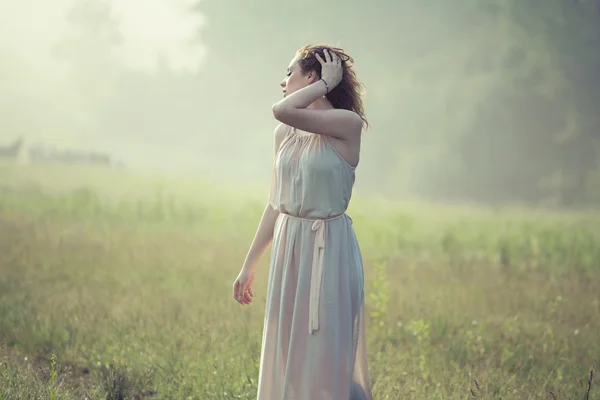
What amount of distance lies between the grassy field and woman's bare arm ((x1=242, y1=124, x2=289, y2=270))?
1132 mm

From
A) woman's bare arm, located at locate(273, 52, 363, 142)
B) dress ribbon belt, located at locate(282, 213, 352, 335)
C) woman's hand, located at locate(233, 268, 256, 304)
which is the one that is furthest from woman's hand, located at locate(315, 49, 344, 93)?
woman's hand, located at locate(233, 268, 256, 304)

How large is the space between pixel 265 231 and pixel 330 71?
2.59ft

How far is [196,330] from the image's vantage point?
534 centimetres

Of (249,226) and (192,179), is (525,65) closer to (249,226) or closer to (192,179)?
(192,179)

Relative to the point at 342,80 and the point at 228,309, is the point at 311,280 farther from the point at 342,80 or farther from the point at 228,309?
the point at 228,309

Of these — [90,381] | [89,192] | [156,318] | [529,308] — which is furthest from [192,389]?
[89,192]

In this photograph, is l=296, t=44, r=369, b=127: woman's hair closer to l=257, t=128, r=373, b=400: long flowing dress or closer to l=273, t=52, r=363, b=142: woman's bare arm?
l=273, t=52, r=363, b=142: woman's bare arm

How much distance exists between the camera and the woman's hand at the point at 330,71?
2904 mm

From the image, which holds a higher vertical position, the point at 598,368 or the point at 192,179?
the point at 192,179

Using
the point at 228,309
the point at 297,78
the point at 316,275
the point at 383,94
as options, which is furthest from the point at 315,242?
the point at 383,94

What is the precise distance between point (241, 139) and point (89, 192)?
1151 cm

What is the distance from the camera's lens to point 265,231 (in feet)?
10.5

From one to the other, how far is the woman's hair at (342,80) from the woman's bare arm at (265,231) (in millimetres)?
276

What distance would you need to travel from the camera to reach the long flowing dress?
2.91m
